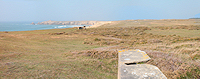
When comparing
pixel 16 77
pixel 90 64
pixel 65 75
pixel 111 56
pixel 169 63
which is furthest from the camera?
pixel 111 56

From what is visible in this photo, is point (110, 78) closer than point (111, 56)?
Yes

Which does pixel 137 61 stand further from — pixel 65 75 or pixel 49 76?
pixel 49 76

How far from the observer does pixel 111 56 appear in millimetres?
8469

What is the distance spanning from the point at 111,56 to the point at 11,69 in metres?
5.63

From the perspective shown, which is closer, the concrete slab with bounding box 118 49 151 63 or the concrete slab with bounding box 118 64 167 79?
the concrete slab with bounding box 118 64 167 79

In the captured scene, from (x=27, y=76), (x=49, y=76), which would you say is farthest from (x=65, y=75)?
(x=27, y=76)

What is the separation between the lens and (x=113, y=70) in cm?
655

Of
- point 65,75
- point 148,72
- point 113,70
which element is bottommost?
point 113,70

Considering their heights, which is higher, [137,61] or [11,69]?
[137,61]

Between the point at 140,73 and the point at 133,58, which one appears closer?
the point at 140,73

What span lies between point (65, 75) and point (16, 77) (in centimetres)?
173

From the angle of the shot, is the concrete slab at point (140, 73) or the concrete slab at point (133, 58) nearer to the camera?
the concrete slab at point (140, 73)

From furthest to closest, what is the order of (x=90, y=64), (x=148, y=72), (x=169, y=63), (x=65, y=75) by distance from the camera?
(x=90, y=64) < (x=169, y=63) < (x=65, y=75) < (x=148, y=72)

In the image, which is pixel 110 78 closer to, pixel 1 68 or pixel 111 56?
pixel 111 56
